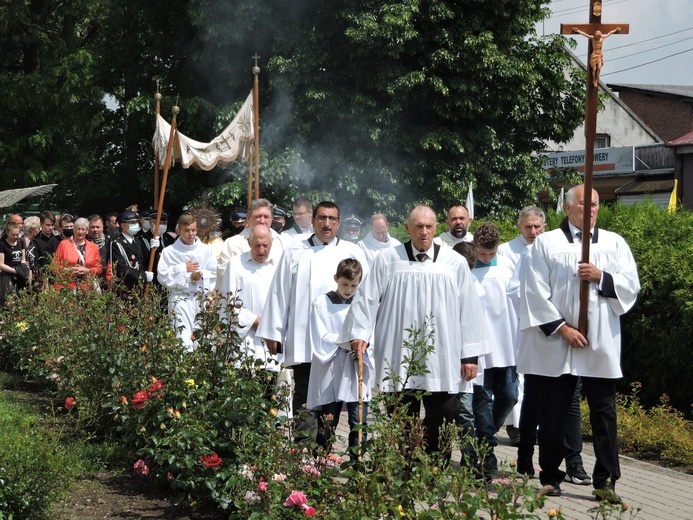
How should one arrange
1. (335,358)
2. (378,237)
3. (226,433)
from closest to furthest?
(226,433), (335,358), (378,237)

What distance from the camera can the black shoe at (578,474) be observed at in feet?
24.6

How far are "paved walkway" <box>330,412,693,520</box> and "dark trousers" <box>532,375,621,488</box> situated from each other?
0.71ft

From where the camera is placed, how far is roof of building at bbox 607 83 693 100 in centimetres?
5241

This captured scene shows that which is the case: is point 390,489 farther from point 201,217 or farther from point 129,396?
point 201,217

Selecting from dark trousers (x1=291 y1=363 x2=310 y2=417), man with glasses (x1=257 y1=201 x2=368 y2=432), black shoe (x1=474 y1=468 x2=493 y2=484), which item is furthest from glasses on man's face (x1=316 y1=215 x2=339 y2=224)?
black shoe (x1=474 y1=468 x2=493 y2=484)

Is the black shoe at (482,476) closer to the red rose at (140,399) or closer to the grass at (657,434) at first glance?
the grass at (657,434)

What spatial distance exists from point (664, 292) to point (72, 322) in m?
5.42

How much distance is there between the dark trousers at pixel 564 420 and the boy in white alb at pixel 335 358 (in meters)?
1.20

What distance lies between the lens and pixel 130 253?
12.7m

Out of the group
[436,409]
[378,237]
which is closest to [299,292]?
[436,409]

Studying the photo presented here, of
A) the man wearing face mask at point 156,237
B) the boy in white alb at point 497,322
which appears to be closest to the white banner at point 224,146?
the man wearing face mask at point 156,237

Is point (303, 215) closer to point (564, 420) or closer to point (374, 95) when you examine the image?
point (564, 420)

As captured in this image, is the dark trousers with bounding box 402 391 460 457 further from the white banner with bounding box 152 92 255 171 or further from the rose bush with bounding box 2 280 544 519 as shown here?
the white banner with bounding box 152 92 255 171

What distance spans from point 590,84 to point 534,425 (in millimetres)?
2384
